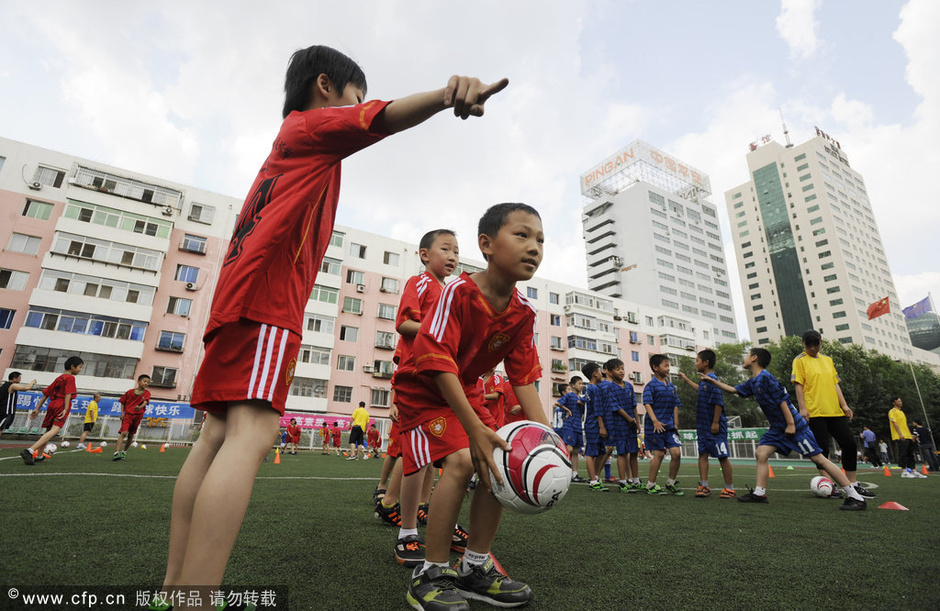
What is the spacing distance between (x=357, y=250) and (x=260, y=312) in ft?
121

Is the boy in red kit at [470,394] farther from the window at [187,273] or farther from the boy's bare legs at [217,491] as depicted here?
the window at [187,273]

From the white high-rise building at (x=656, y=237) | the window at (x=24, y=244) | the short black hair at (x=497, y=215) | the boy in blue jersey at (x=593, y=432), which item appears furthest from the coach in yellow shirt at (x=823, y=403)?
the white high-rise building at (x=656, y=237)

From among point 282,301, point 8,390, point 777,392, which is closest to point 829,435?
point 777,392

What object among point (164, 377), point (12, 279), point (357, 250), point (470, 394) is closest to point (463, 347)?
point (470, 394)

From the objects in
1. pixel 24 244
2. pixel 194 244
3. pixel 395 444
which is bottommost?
pixel 395 444

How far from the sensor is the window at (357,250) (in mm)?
36969

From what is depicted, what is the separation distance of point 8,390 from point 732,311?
9640cm

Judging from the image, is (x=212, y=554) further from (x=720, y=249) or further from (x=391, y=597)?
(x=720, y=249)

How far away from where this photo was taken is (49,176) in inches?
1113

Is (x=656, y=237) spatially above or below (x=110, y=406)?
above

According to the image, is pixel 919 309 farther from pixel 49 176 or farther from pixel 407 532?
pixel 49 176

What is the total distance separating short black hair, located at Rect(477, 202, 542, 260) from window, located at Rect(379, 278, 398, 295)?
3533 cm

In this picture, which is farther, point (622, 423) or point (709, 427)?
point (622, 423)

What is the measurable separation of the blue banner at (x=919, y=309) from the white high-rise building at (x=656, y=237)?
43149 millimetres
